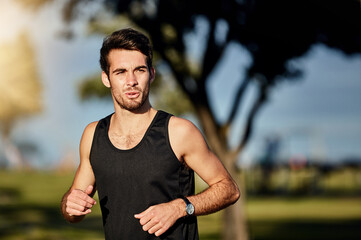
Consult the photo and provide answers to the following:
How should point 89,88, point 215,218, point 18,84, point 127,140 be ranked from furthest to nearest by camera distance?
point 18,84 → point 89,88 → point 215,218 → point 127,140

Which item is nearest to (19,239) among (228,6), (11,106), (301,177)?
(228,6)

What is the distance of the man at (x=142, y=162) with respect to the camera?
3771 mm

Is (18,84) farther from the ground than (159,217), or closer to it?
farther from the ground

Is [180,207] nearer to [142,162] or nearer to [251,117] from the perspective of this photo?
[142,162]

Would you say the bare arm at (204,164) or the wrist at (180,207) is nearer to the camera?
the wrist at (180,207)

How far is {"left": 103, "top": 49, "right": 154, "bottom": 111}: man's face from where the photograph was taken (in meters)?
3.77

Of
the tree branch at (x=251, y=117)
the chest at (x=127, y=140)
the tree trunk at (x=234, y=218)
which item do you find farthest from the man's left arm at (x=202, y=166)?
the tree branch at (x=251, y=117)

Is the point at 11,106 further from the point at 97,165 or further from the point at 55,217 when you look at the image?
the point at 97,165

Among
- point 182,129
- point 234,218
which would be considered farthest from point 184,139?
point 234,218

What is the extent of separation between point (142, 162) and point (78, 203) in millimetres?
476

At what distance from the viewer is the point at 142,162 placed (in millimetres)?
3787

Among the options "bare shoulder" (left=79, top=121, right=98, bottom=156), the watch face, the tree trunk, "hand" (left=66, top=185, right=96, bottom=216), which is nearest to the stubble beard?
"bare shoulder" (left=79, top=121, right=98, bottom=156)

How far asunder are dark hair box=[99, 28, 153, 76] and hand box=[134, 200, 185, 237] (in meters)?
0.95

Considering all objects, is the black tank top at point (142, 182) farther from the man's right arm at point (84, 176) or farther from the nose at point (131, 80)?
the nose at point (131, 80)
